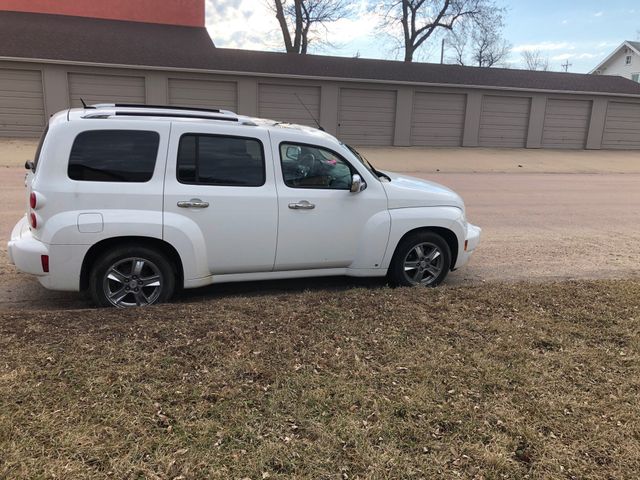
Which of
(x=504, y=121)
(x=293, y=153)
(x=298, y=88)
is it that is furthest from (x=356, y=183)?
(x=504, y=121)

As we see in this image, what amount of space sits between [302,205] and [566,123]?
94.2 ft

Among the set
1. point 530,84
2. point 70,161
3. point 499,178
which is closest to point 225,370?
point 70,161

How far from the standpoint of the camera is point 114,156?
460 centimetres

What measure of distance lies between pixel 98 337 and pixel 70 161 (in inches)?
63.9

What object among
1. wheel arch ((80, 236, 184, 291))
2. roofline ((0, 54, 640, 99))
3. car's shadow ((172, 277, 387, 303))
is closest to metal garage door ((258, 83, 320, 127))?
roofline ((0, 54, 640, 99))

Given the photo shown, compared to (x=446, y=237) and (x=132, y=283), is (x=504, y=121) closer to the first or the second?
(x=446, y=237)

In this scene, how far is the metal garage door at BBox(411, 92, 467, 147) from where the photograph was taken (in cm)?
2712

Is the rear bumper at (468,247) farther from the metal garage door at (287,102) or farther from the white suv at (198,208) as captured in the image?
the metal garage door at (287,102)

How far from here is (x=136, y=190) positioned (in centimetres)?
458

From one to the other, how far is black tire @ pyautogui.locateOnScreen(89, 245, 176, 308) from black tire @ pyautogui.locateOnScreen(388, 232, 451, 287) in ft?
7.55

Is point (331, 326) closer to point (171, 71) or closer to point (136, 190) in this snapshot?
point (136, 190)

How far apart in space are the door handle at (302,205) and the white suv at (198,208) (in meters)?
0.01

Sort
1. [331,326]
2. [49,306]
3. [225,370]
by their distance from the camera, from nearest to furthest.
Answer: [225,370]
[331,326]
[49,306]

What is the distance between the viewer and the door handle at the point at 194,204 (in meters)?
4.69
